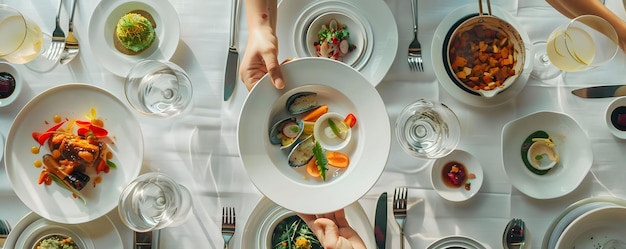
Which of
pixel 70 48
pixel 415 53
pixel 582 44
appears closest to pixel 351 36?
pixel 415 53

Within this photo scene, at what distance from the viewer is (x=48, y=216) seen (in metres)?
1.42

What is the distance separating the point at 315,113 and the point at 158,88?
504mm

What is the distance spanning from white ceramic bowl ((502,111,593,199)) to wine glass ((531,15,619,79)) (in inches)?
5.9

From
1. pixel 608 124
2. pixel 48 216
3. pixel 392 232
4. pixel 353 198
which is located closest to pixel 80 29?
pixel 48 216

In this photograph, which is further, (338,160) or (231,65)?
(231,65)

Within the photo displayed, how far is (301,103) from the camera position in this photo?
50.6 inches

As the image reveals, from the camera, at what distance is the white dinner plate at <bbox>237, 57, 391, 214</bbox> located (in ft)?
4.03

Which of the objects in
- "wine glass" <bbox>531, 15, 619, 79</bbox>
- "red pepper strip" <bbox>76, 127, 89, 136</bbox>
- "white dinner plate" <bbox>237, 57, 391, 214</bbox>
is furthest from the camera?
"red pepper strip" <bbox>76, 127, 89, 136</bbox>

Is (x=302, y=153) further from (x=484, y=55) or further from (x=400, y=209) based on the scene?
(x=484, y=55)

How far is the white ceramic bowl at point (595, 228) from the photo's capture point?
4.43 ft

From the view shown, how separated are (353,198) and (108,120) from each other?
0.76 meters

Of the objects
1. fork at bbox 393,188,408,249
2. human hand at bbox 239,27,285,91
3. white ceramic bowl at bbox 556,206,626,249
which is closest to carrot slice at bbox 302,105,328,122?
human hand at bbox 239,27,285,91

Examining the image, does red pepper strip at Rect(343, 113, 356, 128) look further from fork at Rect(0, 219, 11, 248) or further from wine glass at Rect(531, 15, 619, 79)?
fork at Rect(0, 219, 11, 248)

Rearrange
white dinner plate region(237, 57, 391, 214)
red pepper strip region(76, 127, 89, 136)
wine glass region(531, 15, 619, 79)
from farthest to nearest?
red pepper strip region(76, 127, 89, 136) → wine glass region(531, 15, 619, 79) → white dinner plate region(237, 57, 391, 214)
